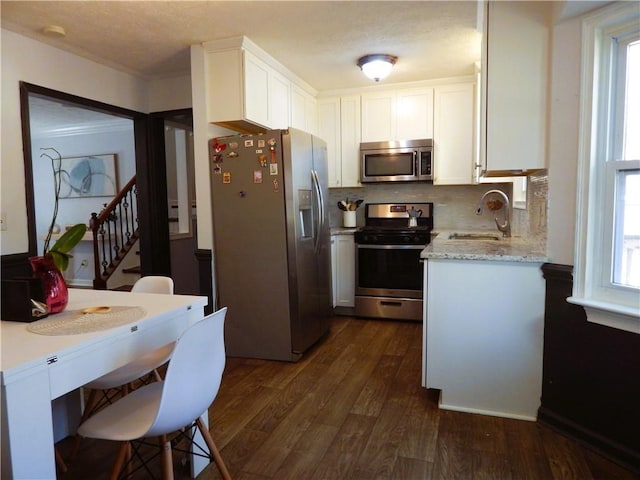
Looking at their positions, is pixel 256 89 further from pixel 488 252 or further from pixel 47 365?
pixel 47 365

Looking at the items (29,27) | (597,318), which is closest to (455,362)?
(597,318)

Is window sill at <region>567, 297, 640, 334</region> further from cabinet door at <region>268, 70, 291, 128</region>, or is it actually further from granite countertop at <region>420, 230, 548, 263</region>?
cabinet door at <region>268, 70, 291, 128</region>

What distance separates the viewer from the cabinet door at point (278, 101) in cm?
345

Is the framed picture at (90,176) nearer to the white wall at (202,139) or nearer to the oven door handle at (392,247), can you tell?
the white wall at (202,139)

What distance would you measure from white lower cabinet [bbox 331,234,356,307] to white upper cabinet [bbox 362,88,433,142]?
1.12 meters

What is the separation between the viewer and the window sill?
1731 millimetres

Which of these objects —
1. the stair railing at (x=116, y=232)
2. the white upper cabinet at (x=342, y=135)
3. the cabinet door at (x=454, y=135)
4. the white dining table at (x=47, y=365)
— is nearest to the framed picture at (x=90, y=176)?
the stair railing at (x=116, y=232)

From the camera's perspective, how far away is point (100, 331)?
138 centimetres

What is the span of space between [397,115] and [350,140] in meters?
0.54

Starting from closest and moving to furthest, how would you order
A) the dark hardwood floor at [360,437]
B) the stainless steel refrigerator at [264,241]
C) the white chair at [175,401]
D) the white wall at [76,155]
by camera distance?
1. the white chair at [175,401]
2. the dark hardwood floor at [360,437]
3. the stainless steel refrigerator at [264,241]
4. the white wall at [76,155]

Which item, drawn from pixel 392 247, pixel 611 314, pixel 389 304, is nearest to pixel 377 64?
pixel 392 247

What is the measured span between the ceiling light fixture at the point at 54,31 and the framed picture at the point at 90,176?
330 centimetres

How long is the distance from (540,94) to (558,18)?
34 cm

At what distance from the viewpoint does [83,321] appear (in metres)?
1.50
